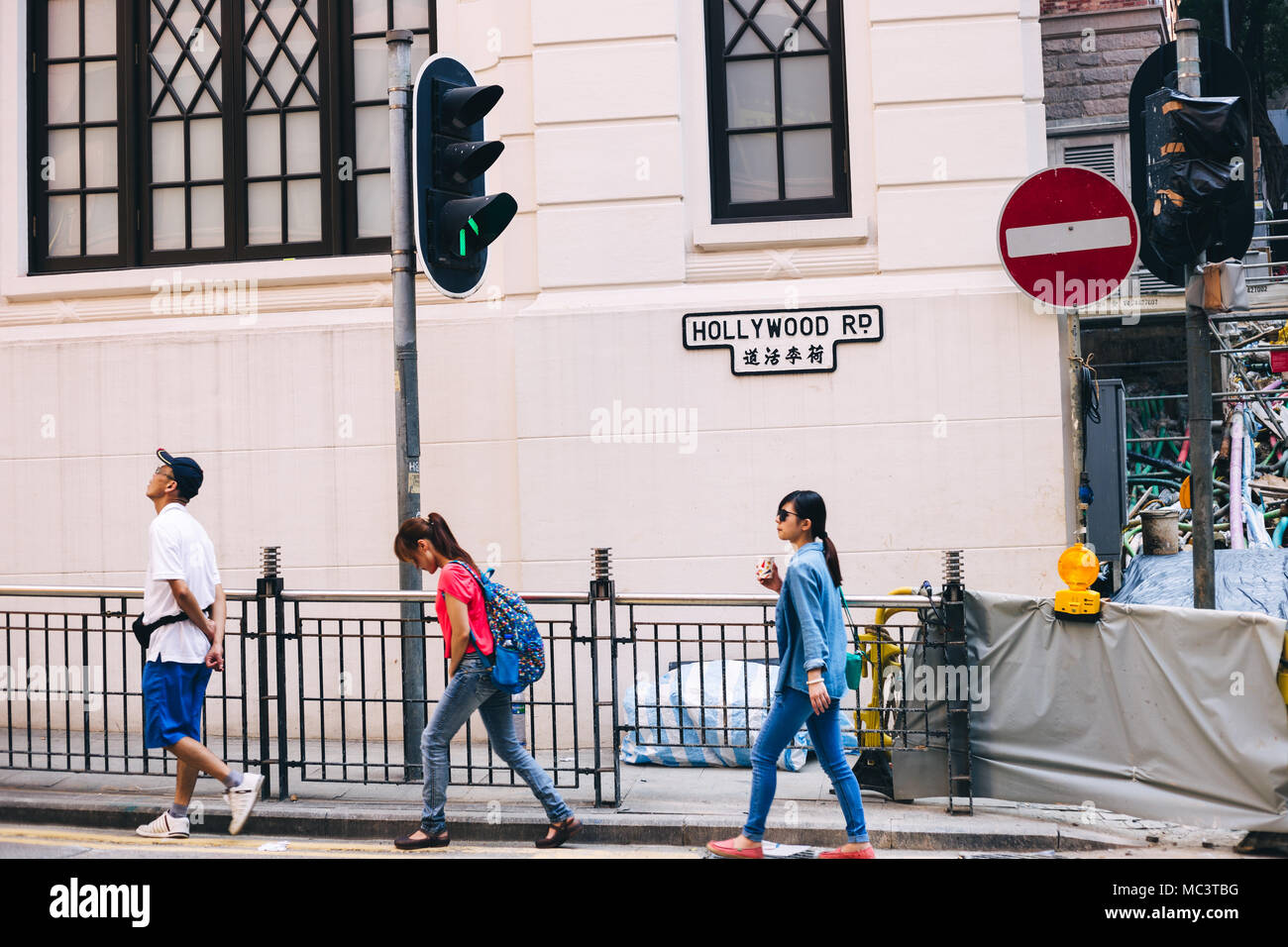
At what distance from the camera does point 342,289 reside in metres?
9.98

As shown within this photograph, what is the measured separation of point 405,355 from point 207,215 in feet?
12.0

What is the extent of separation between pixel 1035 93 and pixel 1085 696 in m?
4.66

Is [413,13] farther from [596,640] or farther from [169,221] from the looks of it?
[596,640]

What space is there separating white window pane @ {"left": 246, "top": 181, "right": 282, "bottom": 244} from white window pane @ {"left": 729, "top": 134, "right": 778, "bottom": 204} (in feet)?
11.8

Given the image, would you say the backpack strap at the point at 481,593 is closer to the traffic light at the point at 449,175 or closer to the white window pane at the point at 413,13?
the traffic light at the point at 449,175

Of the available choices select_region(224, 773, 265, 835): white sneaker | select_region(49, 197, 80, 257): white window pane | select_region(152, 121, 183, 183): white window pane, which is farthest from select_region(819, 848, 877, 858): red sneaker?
select_region(49, 197, 80, 257): white window pane

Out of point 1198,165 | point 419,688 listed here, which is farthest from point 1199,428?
point 419,688

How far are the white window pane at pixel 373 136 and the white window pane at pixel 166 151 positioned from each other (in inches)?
58.2

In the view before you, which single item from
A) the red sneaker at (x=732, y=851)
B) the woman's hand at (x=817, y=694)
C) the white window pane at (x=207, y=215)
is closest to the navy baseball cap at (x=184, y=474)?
the red sneaker at (x=732, y=851)

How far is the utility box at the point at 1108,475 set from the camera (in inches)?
391

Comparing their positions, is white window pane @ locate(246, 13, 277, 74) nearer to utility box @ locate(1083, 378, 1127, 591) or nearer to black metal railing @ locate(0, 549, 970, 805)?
black metal railing @ locate(0, 549, 970, 805)

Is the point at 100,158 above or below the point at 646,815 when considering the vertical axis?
above

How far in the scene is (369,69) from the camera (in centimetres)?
1025
